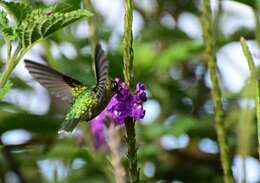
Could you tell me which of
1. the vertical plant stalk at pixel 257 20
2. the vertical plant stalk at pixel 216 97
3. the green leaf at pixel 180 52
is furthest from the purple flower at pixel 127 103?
the green leaf at pixel 180 52

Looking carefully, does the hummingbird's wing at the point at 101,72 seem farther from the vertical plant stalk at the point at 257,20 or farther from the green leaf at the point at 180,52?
the green leaf at the point at 180,52

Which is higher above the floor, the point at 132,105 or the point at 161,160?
the point at 132,105

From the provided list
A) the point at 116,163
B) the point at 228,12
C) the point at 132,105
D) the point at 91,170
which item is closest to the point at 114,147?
the point at 116,163

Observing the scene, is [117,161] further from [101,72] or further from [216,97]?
[216,97]

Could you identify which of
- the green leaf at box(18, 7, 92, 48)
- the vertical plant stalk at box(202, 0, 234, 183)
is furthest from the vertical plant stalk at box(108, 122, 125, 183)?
the vertical plant stalk at box(202, 0, 234, 183)

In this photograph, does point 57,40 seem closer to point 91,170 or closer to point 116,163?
point 91,170

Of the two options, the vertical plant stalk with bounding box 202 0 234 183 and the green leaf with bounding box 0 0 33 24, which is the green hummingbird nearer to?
the green leaf with bounding box 0 0 33 24

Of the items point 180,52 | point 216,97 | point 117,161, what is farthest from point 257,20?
point 117,161
